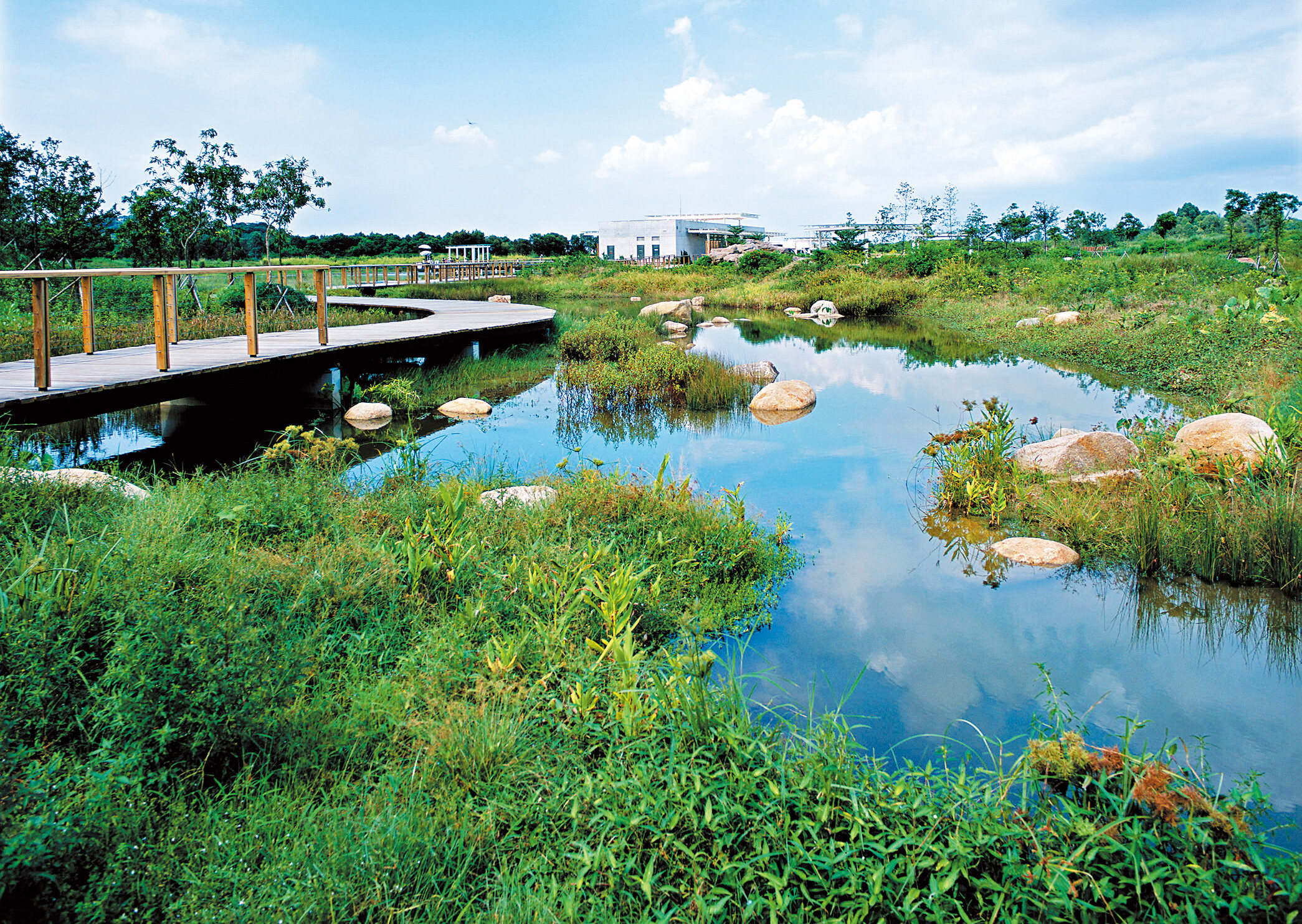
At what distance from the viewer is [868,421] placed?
1060cm

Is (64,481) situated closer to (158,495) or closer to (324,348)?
(158,495)

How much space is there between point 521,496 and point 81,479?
2635 millimetres

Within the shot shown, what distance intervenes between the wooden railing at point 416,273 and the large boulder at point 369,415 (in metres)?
8.16

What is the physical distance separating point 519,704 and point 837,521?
4053 mm

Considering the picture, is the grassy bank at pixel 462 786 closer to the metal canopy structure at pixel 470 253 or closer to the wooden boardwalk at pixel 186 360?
the wooden boardwalk at pixel 186 360

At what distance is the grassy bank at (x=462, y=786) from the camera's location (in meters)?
2.31

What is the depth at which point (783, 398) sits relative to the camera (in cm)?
1124

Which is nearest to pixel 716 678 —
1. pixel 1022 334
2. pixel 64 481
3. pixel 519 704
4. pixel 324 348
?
pixel 519 704

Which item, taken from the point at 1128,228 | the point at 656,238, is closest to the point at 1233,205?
the point at 1128,228

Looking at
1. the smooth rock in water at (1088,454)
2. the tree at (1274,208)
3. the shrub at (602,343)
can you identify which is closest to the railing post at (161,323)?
the shrub at (602,343)

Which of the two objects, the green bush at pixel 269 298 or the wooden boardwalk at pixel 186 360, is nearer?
the wooden boardwalk at pixel 186 360

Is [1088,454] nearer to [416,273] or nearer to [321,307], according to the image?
[321,307]

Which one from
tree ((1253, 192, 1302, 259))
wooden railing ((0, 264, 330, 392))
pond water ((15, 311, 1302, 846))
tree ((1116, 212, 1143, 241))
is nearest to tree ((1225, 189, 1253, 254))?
tree ((1253, 192, 1302, 259))

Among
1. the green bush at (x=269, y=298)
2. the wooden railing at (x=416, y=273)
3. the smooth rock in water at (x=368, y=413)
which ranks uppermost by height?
the wooden railing at (x=416, y=273)
